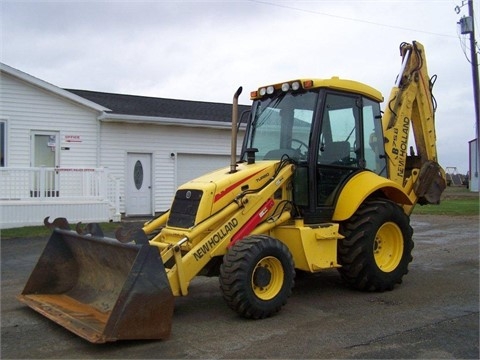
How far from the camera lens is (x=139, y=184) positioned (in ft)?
59.8

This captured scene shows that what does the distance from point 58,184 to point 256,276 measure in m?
10.8

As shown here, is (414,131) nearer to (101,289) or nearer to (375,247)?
(375,247)

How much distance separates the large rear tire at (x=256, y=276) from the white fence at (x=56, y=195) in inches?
405

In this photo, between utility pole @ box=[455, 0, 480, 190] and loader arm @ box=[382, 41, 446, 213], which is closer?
loader arm @ box=[382, 41, 446, 213]

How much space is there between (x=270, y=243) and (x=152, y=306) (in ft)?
5.11

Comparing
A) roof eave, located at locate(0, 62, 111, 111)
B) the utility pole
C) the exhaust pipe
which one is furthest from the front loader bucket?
the utility pole

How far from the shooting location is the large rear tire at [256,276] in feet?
18.7

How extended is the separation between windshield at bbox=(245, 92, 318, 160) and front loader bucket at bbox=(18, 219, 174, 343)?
100 inches

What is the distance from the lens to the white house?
49.1ft

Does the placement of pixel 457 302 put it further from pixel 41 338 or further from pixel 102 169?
pixel 102 169

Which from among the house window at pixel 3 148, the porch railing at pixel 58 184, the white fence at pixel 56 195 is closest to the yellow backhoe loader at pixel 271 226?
the white fence at pixel 56 195

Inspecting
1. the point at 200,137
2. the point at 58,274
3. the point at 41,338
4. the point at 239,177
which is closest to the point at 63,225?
the point at 58,274

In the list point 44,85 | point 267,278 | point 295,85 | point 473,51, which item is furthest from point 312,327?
point 473,51

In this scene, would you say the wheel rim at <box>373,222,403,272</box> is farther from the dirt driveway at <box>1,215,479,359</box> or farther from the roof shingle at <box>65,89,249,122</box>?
the roof shingle at <box>65,89,249,122</box>
